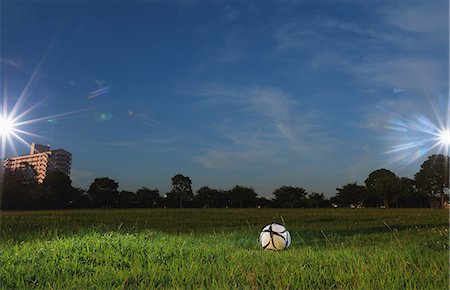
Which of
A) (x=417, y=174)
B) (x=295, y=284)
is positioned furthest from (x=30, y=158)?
(x=417, y=174)

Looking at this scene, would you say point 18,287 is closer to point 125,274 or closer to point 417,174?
point 125,274

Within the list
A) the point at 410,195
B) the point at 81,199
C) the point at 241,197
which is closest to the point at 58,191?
the point at 81,199

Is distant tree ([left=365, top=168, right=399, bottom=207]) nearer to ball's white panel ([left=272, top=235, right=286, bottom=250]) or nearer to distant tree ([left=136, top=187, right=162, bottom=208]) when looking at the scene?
distant tree ([left=136, top=187, right=162, bottom=208])

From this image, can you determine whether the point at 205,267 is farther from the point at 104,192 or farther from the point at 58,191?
the point at 104,192

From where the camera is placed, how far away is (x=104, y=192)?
201 ft

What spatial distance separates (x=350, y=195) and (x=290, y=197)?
Answer: 520 inches

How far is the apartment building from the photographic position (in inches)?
2117

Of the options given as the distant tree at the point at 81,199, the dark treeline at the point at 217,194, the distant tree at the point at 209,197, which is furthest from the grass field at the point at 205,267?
the distant tree at the point at 209,197

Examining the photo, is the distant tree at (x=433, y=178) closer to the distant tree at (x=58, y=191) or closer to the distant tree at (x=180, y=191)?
the distant tree at (x=180, y=191)

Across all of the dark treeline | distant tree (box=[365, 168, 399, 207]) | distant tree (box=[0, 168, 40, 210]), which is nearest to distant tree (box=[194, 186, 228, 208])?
the dark treeline

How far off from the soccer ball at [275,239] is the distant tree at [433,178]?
250 ft

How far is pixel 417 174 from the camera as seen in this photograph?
3046 inches

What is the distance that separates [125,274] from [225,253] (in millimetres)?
2256

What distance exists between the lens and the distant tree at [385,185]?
74500mm
